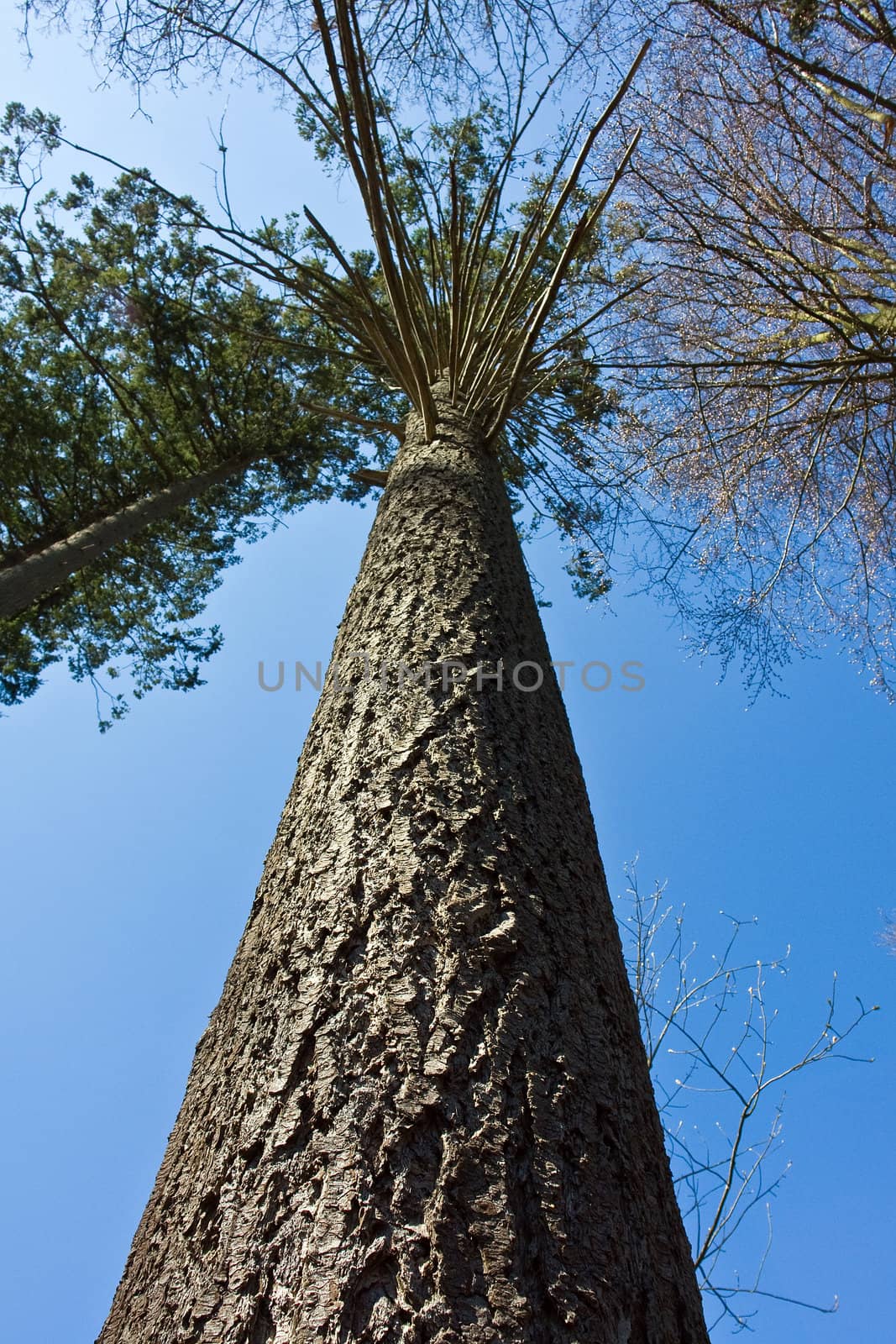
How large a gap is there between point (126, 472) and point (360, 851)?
298 inches

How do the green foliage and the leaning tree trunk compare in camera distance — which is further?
the green foliage

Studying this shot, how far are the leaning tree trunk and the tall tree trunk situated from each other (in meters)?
5.72

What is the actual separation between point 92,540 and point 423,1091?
22.8 ft

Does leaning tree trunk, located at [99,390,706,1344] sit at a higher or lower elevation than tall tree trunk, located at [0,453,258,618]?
lower

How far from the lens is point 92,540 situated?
694 cm

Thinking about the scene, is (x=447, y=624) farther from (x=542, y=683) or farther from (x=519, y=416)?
(x=519, y=416)

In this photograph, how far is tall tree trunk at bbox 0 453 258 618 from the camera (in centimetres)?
633

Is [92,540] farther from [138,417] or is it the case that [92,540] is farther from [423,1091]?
[423,1091]

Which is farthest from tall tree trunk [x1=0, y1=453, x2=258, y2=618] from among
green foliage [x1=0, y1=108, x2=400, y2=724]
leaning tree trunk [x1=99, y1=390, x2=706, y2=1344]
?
leaning tree trunk [x1=99, y1=390, x2=706, y2=1344]

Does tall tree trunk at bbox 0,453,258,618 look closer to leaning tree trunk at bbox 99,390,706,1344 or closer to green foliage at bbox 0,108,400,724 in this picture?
green foliage at bbox 0,108,400,724

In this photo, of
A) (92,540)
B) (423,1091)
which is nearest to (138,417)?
(92,540)

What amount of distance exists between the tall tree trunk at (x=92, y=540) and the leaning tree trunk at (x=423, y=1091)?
18.8 ft

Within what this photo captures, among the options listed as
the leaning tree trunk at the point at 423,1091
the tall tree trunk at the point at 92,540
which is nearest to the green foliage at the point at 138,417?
the tall tree trunk at the point at 92,540

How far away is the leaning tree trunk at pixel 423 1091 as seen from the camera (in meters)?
0.80
